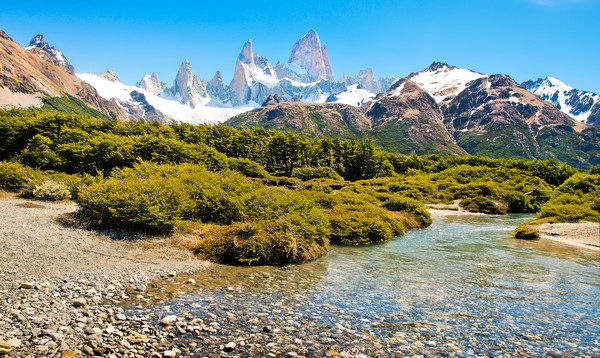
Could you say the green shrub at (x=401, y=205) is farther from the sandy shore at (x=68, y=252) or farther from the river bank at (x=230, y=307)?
the sandy shore at (x=68, y=252)

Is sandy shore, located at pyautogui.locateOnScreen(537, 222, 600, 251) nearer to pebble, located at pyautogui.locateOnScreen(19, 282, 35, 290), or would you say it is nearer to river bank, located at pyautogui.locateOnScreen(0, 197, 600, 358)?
river bank, located at pyautogui.locateOnScreen(0, 197, 600, 358)

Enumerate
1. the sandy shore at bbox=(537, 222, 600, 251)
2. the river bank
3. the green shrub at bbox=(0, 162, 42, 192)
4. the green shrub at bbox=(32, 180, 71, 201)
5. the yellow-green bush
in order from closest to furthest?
the river bank → the sandy shore at bbox=(537, 222, 600, 251) → the green shrub at bbox=(32, 180, 71, 201) → the green shrub at bbox=(0, 162, 42, 192) → the yellow-green bush

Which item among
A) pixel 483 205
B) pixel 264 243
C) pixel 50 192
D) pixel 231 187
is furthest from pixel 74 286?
pixel 483 205

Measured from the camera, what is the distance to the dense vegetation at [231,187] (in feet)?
73.4

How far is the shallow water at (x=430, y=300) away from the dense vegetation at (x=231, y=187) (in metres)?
3.32

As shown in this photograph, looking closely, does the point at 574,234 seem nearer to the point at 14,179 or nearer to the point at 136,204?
the point at 136,204

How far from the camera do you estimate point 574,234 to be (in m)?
36.0

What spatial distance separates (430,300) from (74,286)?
13.4 metres

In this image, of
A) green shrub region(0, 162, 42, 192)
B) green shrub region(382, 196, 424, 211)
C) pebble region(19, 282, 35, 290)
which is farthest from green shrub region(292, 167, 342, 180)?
pebble region(19, 282, 35, 290)

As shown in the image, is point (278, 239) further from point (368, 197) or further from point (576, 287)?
point (368, 197)

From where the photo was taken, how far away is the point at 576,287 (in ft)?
59.7

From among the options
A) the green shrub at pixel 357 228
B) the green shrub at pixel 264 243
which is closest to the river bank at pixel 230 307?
the green shrub at pixel 264 243

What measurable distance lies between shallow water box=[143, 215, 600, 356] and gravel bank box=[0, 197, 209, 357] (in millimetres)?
2107

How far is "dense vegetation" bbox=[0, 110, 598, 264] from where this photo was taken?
22.4m
